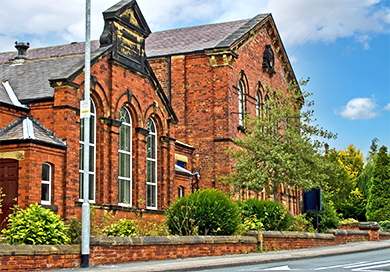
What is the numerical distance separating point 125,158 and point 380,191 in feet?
84.0

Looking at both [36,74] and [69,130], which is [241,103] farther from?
[69,130]

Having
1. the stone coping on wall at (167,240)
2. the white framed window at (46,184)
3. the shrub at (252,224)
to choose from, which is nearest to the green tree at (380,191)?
the shrub at (252,224)

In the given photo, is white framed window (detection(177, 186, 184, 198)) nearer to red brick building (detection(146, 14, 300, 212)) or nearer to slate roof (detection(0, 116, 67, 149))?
red brick building (detection(146, 14, 300, 212))

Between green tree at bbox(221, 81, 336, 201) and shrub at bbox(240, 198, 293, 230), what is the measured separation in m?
3.88

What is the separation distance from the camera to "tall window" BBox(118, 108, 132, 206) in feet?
78.2

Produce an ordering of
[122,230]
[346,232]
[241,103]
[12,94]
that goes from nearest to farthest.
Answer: [122,230] < [12,94] < [346,232] < [241,103]

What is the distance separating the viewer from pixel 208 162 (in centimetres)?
3138

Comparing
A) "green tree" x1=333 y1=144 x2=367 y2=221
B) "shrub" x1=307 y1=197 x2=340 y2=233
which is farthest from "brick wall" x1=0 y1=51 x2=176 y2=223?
"green tree" x1=333 y1=144 x2=367 y2=221

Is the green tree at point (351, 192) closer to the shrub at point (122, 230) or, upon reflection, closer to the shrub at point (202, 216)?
the shrub at point (202, 216)

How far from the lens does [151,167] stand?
26203 millimetres

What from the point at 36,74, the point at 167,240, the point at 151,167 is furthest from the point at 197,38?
the point at 167,240

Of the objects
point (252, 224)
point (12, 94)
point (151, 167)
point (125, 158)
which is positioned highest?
point (12, 94)

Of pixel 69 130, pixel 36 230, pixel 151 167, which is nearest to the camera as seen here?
pixel 36 230

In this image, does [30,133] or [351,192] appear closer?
[30,133]
